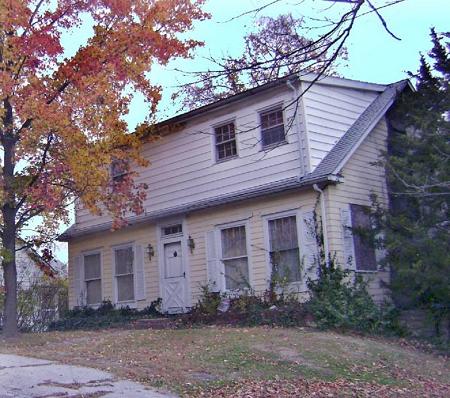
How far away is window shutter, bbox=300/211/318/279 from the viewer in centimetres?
1453

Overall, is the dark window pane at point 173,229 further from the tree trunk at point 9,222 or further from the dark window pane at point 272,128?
the tree trunk at point 9,222

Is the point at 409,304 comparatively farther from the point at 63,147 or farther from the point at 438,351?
the point at 63,147

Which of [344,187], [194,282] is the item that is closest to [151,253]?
[194,282]

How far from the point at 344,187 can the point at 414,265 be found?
2838mm

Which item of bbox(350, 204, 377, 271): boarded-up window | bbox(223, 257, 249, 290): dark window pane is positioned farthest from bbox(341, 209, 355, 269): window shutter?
bbox(223, 257, 249, 290): dark window pane

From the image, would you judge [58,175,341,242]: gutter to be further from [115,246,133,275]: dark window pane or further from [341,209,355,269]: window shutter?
[341,209,355,269]: window shutter

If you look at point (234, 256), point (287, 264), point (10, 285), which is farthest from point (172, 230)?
point (10, 285)

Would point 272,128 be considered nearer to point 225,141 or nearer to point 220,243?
point 225,141

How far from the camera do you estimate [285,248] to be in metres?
15.2

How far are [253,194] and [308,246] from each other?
194cm

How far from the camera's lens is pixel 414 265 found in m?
13.0

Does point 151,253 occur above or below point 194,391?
above

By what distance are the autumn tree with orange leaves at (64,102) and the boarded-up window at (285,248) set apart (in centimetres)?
381

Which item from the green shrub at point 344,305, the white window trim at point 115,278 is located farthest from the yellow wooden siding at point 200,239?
the green shrub at point 344,305
